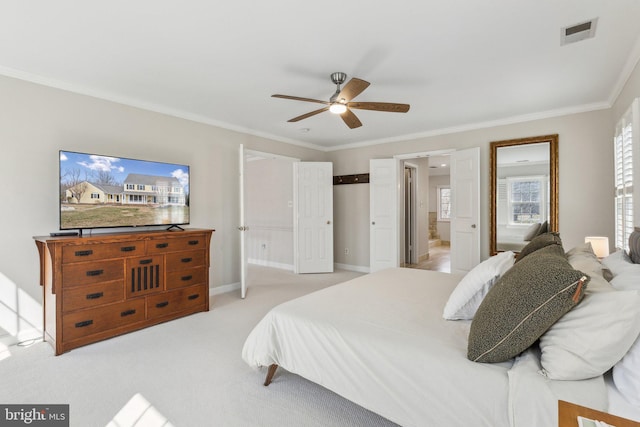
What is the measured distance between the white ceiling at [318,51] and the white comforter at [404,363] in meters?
1.89

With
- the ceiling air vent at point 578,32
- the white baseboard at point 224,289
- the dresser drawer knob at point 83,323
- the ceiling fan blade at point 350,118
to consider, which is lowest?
the white baseboard at point 224,289

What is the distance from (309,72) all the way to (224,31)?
85 centimetres

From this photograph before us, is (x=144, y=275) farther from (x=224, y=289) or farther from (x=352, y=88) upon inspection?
(x=352, y=88)

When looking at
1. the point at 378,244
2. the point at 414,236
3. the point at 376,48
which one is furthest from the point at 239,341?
the point at 414,236

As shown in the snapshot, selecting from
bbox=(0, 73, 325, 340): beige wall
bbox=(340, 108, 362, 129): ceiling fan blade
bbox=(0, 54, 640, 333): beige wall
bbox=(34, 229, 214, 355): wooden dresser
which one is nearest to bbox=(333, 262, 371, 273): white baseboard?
bbox=(0, 54, 640, 333): beige wall

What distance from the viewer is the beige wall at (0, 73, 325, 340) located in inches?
109

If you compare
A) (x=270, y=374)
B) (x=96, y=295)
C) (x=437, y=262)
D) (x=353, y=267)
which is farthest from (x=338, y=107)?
(x=437, y=262)

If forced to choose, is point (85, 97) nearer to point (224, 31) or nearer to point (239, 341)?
point (224, 31)

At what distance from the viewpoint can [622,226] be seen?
289cm

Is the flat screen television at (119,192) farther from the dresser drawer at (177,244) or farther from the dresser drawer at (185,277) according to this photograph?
the dresser drawer at (185,277)

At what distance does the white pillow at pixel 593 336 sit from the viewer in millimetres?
1071

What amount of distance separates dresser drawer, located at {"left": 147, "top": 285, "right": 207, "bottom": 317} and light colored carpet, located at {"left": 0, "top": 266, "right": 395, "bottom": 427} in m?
0.21

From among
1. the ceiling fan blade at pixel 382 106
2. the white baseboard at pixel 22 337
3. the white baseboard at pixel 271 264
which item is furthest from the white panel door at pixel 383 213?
the white baseboard at pixel 22 337

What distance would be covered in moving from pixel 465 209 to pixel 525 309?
12.2ft
